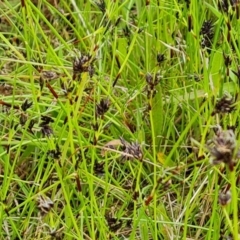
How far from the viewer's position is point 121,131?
1.19 metres

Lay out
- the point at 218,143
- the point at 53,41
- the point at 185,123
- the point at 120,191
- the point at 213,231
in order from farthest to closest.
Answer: the point at 53,41 → the point at 185,123 → the point at 120,191 → the point at 213,231 → the point at 218,143

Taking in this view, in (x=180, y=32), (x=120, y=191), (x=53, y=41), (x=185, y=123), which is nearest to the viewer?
(x=120, y=191)

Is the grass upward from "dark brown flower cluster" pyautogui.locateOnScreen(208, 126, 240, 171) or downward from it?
downward

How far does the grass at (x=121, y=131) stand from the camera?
35.2 inches

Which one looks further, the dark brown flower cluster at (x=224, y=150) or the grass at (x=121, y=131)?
the grass at (x=121, y=131)

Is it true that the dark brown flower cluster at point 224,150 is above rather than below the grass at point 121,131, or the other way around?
above

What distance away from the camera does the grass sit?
2.93 feet

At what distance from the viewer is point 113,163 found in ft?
3.63

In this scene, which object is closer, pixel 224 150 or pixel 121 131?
pixel 224 150

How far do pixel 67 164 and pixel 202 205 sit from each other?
0.26 m

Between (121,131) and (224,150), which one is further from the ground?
(224,150)

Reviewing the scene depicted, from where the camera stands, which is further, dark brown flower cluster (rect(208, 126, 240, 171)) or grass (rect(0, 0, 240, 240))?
grass (rect(0, 0, 240, 240))

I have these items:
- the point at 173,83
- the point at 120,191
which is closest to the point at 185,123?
the point at 173,83

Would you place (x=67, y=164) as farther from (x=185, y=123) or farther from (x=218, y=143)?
(x=218, y=143)
